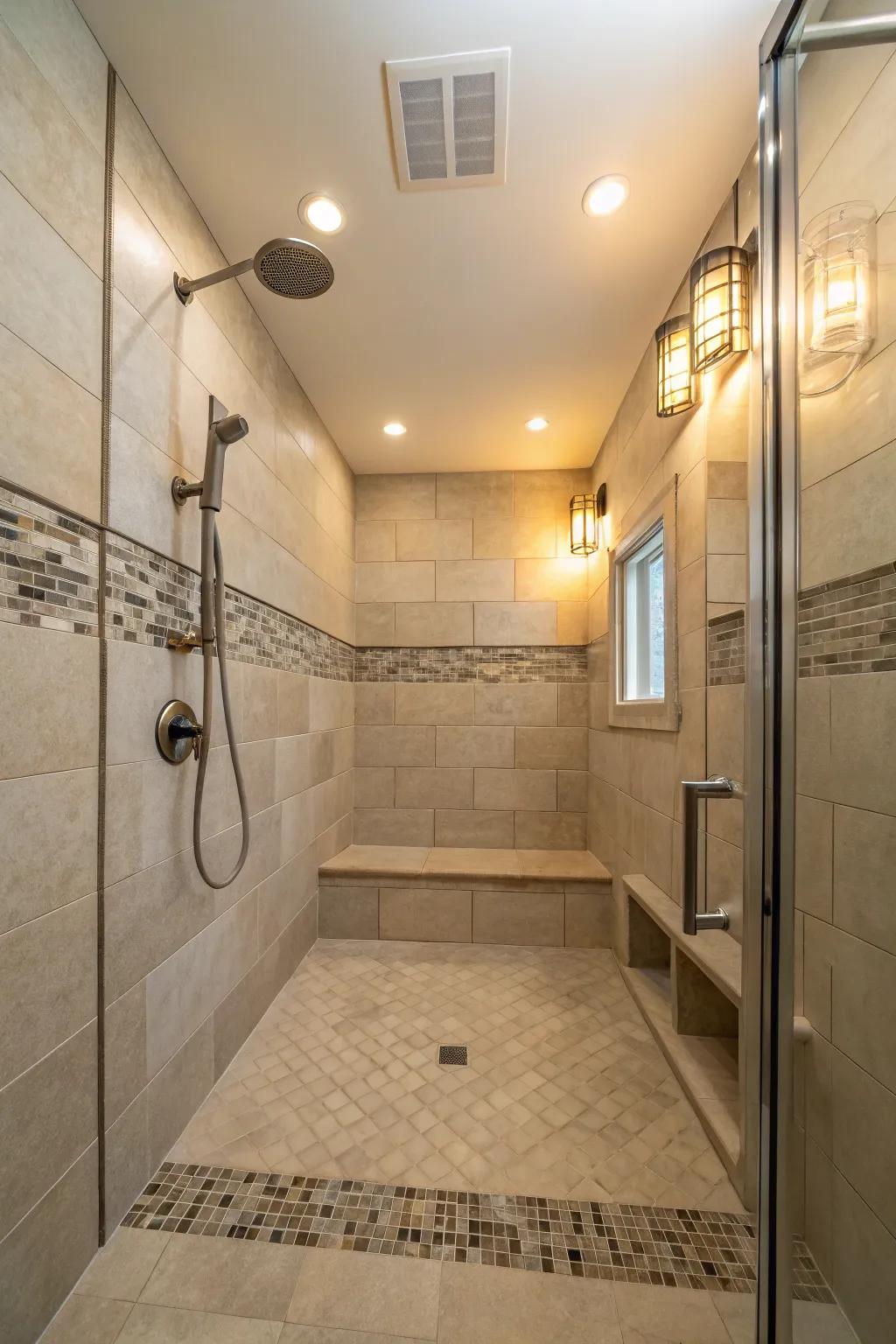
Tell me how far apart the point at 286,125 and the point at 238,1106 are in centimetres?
257

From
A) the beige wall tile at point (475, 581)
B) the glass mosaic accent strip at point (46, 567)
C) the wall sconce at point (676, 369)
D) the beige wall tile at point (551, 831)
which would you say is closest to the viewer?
the glass mosaic accent strip at point (46, 567)

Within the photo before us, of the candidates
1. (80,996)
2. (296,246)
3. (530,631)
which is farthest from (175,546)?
(530,631)

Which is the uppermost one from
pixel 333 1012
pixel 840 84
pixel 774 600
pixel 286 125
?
pixel 286 125

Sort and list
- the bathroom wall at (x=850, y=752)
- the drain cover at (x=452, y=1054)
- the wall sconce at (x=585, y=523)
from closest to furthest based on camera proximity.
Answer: the bathroom wall at (x=850, y=752), the drain cover at (x=452, y=1054), the wall sconce at (x=585, y=523)

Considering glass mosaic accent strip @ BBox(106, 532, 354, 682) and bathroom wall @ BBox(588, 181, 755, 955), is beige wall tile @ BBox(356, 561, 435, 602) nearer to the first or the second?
glass mosaic accent strip @ BBox(106, 532, 354, 682)

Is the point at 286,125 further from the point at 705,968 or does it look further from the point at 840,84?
Result: the point at 705,968

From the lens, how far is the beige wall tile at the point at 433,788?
10.7 feet

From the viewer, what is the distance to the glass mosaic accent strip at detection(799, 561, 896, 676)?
723mm

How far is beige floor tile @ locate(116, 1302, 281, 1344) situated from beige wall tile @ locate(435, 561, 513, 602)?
113 inches

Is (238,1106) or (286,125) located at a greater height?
(286,125)

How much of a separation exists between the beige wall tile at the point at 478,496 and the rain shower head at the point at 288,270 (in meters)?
2.01

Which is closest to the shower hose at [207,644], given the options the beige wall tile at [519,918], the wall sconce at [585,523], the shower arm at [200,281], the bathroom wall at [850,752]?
the shower arm at [200,281]

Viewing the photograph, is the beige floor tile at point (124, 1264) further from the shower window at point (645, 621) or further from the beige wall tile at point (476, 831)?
the beige wall tile at point (476, 831)

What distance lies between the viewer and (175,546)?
1438 millimetres
